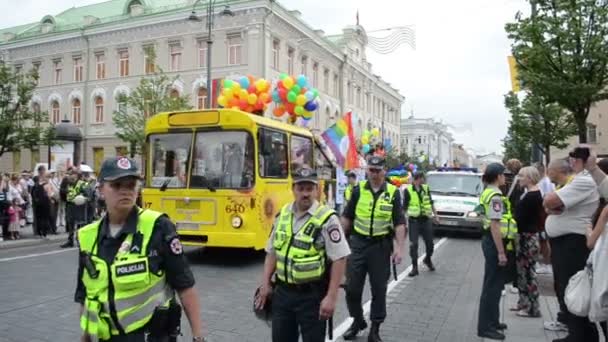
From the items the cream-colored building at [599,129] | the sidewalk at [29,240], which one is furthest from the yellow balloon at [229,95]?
the cream-colored building at [599,129]

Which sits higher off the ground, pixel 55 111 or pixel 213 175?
pixel 55 111

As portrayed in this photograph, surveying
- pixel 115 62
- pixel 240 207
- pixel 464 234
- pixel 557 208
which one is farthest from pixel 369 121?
pixel 557 208

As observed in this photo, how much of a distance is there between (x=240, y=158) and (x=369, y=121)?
4839cm

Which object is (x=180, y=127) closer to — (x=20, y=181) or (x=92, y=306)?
(x=92, y=306)

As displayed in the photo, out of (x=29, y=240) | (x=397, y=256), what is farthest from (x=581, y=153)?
(x=29, y=240)

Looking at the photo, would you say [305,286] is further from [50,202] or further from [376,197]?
[50,202]

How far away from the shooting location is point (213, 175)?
9.62 meters

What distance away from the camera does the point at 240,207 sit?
941 cm

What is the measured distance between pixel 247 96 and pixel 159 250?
10.2m

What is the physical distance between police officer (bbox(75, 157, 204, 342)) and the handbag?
300cm

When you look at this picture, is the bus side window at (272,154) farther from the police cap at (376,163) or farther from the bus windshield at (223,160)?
the police cap at (376,163)

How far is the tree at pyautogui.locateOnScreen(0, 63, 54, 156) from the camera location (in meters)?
16.1

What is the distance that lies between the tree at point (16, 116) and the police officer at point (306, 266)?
15.0 m

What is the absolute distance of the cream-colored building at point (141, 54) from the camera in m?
35.3
